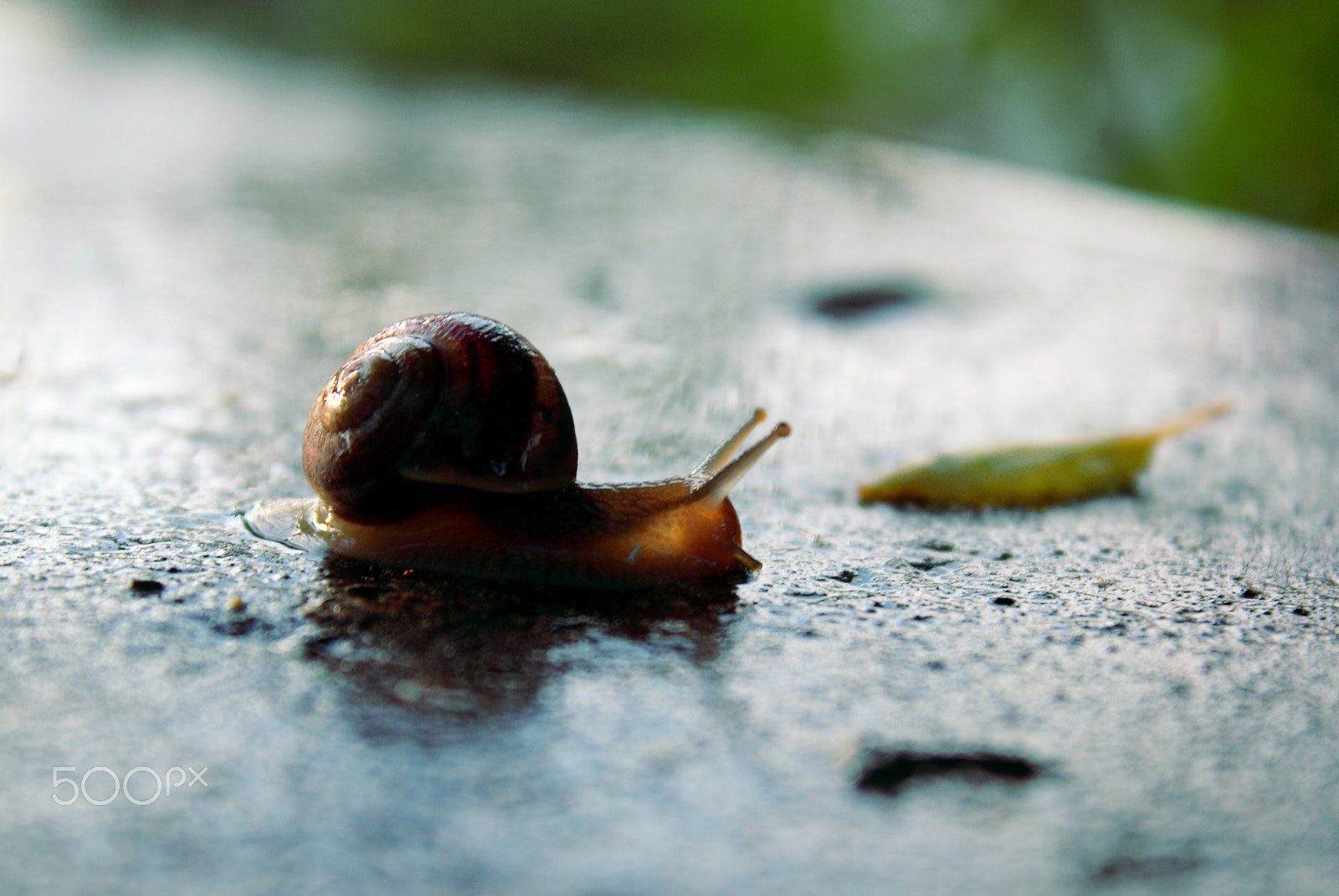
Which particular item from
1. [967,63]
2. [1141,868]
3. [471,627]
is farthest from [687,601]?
[967,63]

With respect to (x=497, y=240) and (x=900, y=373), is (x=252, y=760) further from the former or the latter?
(x=497, y=240)

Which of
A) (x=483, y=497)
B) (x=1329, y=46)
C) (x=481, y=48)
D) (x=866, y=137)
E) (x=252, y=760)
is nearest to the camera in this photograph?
(x=252, y=760)

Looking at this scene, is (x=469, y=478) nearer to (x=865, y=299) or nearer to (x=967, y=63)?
(x=865, y=299)

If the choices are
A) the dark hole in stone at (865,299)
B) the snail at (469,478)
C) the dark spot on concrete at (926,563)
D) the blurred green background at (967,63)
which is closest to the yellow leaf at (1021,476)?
the dark spot on concrete at (926,563)

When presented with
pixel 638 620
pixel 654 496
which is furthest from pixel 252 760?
pixel 654 496

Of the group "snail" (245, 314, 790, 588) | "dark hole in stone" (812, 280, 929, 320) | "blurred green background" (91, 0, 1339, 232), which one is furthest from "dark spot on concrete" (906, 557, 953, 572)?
"blurred green background" (91, 0, 1339, 232)

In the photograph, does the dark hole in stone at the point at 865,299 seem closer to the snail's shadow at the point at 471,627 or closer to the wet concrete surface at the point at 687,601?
the wet concrete surface at the point at 687,601
